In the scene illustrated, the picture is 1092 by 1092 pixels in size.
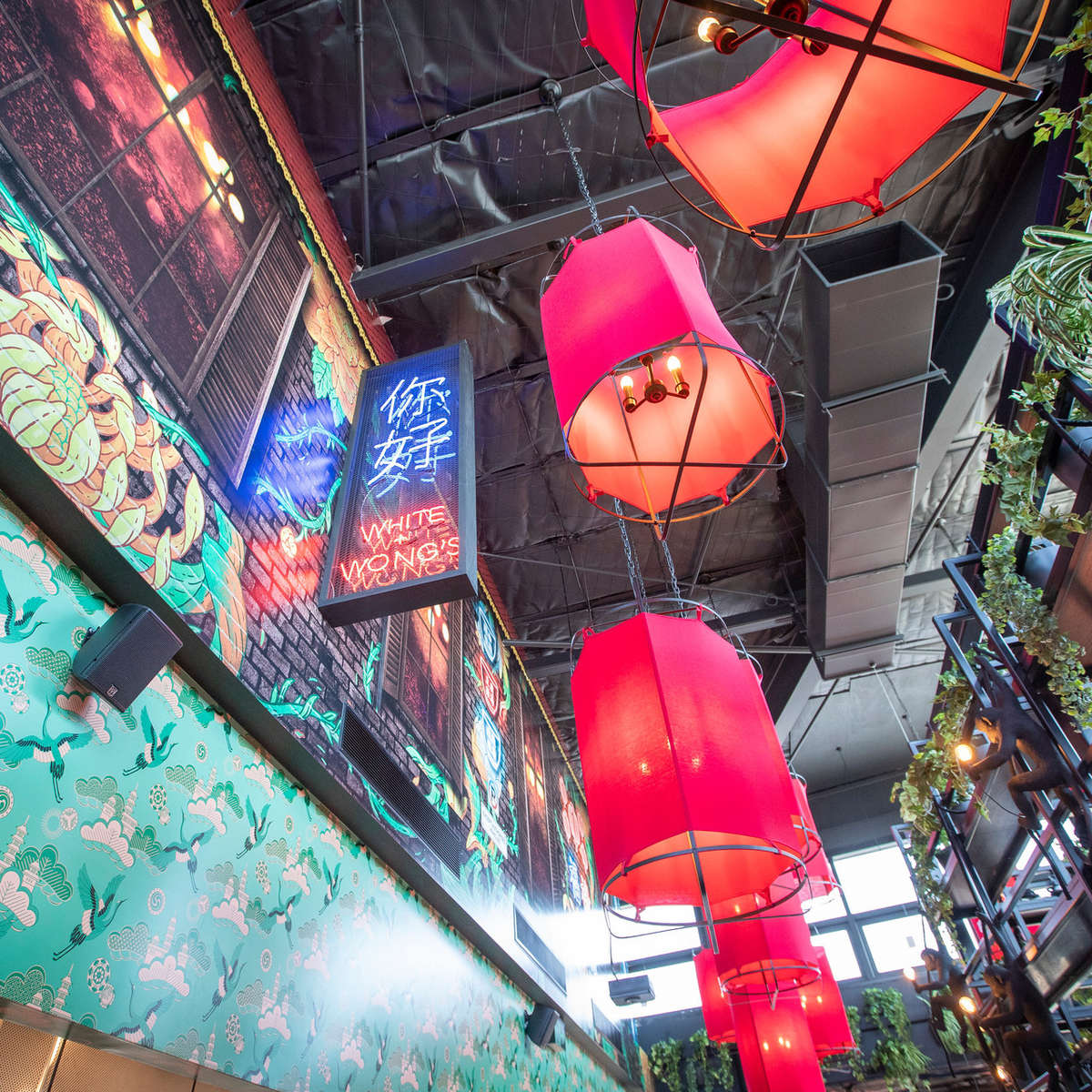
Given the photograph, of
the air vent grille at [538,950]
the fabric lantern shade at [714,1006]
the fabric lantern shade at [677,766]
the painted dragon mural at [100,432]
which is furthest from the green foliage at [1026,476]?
the fabric lantern shade at [714,1006]

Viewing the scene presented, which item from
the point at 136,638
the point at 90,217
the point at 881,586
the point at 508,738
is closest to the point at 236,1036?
the point at 136,638

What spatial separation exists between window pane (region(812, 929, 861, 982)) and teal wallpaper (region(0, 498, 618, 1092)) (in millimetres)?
11145

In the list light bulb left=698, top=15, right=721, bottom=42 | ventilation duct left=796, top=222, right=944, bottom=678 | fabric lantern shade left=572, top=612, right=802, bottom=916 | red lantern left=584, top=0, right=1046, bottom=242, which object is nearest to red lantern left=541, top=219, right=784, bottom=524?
red lantern left=584, top=0, right=1046, bottom=242

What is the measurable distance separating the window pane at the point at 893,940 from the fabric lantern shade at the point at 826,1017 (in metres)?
6.64

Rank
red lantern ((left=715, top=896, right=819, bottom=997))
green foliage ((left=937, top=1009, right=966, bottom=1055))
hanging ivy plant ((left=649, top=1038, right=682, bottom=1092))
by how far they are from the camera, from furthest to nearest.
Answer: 1. hanging ivy plant ((left=649, top=1038, right=682, bottom=1092))
2. green foliage ((left=937, top=1009, right=966, bottom=1055))
3. red lantern ((left=715, top=896, right=819, bottom=997))

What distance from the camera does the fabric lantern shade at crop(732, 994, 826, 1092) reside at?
5488 mm

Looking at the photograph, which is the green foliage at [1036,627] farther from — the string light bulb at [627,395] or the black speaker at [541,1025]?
the black speaker at [541,1025]

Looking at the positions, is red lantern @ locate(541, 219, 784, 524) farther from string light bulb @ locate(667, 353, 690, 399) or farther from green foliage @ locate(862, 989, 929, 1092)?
green foliage @ locate(862, 989, 929, 1092)

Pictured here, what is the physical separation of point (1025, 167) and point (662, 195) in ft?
9.59

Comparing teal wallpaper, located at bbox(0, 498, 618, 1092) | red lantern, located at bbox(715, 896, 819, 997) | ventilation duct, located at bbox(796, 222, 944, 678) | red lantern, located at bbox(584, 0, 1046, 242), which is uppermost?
ventilation duct, located at bbox(796, 222, 944, 678)

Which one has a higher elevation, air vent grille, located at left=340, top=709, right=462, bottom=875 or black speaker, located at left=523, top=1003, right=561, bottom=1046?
air vent grille, located at left=340, top=709, right=462, bottom=875

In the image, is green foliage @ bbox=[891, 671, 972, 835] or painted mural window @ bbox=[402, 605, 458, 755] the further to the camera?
green foliage @ bbox=[891, 671, 972, 835]

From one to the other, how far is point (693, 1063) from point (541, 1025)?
24.3 ft

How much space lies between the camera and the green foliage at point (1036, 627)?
3.58 m
